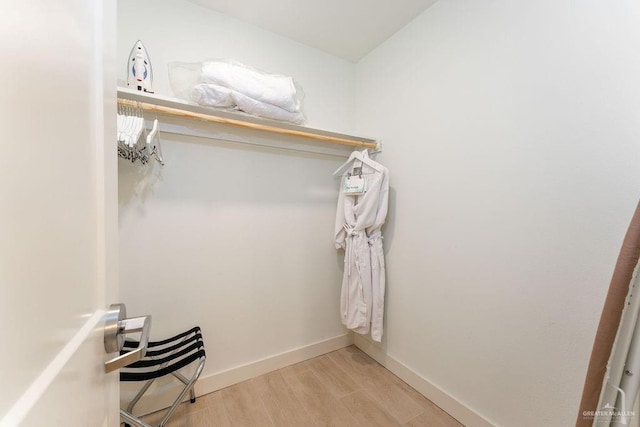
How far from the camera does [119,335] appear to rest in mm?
510

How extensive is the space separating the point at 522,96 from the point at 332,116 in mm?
1183

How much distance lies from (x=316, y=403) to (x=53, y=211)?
1.61 meters

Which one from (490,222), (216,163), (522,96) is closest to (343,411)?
(490,222)

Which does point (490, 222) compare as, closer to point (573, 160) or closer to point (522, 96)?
point (573, 160)

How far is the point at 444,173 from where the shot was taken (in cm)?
140

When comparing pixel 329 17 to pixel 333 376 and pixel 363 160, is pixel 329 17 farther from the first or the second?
pixel 333 376

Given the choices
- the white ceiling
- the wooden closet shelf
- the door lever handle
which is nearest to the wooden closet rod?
the wooden closet shelf

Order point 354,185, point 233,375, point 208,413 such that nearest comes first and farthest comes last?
point 208,413
point 233,375
point 354,185

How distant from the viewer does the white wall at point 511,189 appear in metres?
0.90

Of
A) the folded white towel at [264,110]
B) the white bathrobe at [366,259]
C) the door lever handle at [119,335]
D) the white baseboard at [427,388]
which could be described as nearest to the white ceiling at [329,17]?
the folded white towel at [264,110]

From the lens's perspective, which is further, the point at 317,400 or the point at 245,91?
the point at 317,400

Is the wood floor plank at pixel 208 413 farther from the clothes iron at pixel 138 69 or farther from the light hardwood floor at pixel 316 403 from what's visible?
the clothes iron at pixel 138 69

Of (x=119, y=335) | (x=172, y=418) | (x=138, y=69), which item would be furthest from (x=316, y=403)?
(x=138, y=69)

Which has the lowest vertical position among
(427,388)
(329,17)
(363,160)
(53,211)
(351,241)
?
(427,388)
